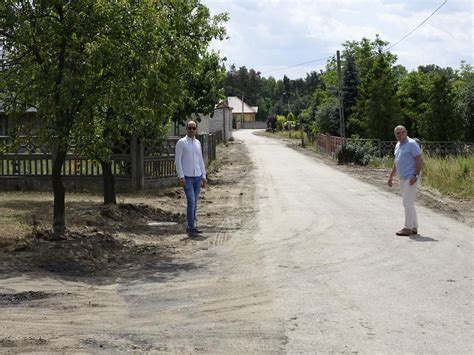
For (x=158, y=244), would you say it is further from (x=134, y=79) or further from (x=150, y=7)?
(x=150, y=7)

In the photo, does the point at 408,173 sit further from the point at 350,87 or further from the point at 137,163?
the point at 350,87

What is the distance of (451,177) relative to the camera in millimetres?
20297

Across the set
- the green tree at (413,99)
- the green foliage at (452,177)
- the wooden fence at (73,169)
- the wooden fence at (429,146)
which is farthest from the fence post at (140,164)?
the green tree at (413,99)

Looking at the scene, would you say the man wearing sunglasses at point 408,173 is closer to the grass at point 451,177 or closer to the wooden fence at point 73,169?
the grass at point 451,177

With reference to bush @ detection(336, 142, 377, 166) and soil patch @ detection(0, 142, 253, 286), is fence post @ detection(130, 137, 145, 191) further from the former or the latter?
bush @ detection(336, 142, 377, 166)

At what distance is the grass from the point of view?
18.8m

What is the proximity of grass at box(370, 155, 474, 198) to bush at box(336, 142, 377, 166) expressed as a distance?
1052 cm

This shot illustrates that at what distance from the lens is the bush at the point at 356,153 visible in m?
34.3

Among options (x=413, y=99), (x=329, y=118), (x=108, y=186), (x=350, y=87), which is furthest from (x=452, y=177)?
(x=329, y=118)

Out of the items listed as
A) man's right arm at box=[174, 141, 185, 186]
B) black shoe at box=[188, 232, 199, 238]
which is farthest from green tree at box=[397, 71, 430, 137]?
black shoe at box=[188, 232, 199, 238]

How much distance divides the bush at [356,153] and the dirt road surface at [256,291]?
2116 cm

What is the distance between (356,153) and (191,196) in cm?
2421

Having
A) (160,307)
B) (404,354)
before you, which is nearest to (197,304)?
(160,307)

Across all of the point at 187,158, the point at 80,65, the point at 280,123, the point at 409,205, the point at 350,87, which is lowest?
the point at 409,205
